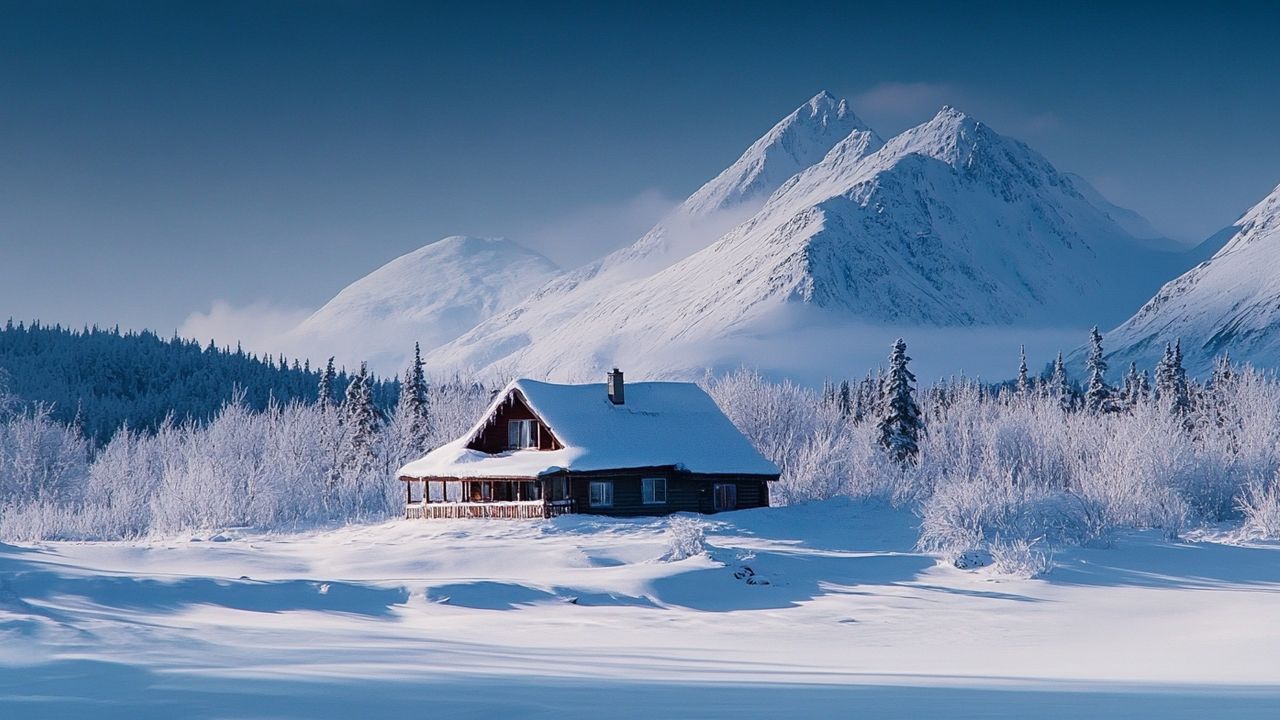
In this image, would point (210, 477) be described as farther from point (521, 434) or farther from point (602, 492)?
point (602, 492)

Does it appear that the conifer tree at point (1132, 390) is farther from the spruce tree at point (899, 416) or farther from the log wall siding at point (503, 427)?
the log wall siding at point (503, 427)

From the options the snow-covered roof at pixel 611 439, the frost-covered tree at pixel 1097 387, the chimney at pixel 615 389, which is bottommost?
the snow-covered roof at pixel 611 439

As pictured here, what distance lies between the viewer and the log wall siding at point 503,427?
53.9m

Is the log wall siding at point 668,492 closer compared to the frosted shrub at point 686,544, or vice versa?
the frosted shrub at point 686,544

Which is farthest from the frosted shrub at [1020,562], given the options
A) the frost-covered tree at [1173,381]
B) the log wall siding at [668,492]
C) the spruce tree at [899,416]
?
the frost-covered tree at [1173,381]

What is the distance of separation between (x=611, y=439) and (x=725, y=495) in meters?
6.24

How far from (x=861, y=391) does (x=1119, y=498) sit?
3617 inches

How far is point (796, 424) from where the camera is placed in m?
73.3

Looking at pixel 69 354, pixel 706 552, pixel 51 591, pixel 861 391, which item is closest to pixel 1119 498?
pixel 706 552

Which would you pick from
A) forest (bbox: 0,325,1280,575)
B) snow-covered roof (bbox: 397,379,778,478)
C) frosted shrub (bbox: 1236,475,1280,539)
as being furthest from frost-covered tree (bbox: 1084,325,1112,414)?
frosted shrub (bbox: 1236,475,1280,539)

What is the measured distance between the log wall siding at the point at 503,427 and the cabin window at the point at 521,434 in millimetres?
196

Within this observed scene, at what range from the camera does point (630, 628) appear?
24.6 meters

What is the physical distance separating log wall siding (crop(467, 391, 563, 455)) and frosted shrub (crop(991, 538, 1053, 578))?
23.3 m

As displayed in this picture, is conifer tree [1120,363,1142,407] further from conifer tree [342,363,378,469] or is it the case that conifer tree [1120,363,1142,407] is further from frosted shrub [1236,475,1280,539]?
conifer tree [342,363,378,469]
